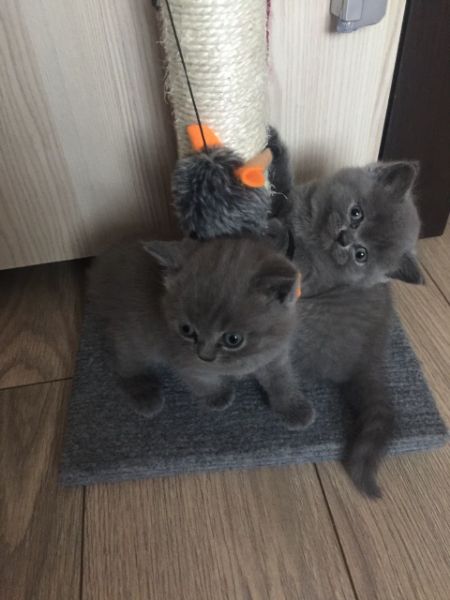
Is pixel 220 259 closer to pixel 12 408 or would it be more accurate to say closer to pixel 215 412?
pixel 215 412

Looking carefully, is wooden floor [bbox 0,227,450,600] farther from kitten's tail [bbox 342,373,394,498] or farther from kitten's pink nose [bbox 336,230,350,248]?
kitten's pink nose [bbox 336,230,350,248]

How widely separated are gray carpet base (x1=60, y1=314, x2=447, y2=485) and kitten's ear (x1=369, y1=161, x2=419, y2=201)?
1.01 feet

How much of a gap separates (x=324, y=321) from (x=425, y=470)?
29 centimetres

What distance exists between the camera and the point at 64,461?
0.85 m

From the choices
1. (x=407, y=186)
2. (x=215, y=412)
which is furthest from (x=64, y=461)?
(x=407, y=186)

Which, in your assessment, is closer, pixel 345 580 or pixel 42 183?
pixel 345 580

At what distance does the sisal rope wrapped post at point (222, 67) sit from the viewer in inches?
27.7

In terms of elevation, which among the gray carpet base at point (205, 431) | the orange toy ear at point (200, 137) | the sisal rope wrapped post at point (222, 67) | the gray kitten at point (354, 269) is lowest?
the gray carpet base at point (205, 431)

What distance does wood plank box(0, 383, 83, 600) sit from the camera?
0.75 metres

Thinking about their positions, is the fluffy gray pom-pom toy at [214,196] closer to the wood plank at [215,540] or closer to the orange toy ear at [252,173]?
the orange toy ear at [252,173]

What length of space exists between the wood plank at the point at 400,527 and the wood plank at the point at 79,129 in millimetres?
645

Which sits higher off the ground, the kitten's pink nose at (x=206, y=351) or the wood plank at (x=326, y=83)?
the wood plank at (x=326, y=83)

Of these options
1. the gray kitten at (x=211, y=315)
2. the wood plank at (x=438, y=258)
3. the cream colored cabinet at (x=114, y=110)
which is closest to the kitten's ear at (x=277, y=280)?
the gray kitten at (x=211, y=315)

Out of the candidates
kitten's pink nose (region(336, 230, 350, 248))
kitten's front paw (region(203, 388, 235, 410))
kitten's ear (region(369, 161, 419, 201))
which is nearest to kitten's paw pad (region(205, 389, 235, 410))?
kitten's front paw (region(203, 388, 235, 410))
